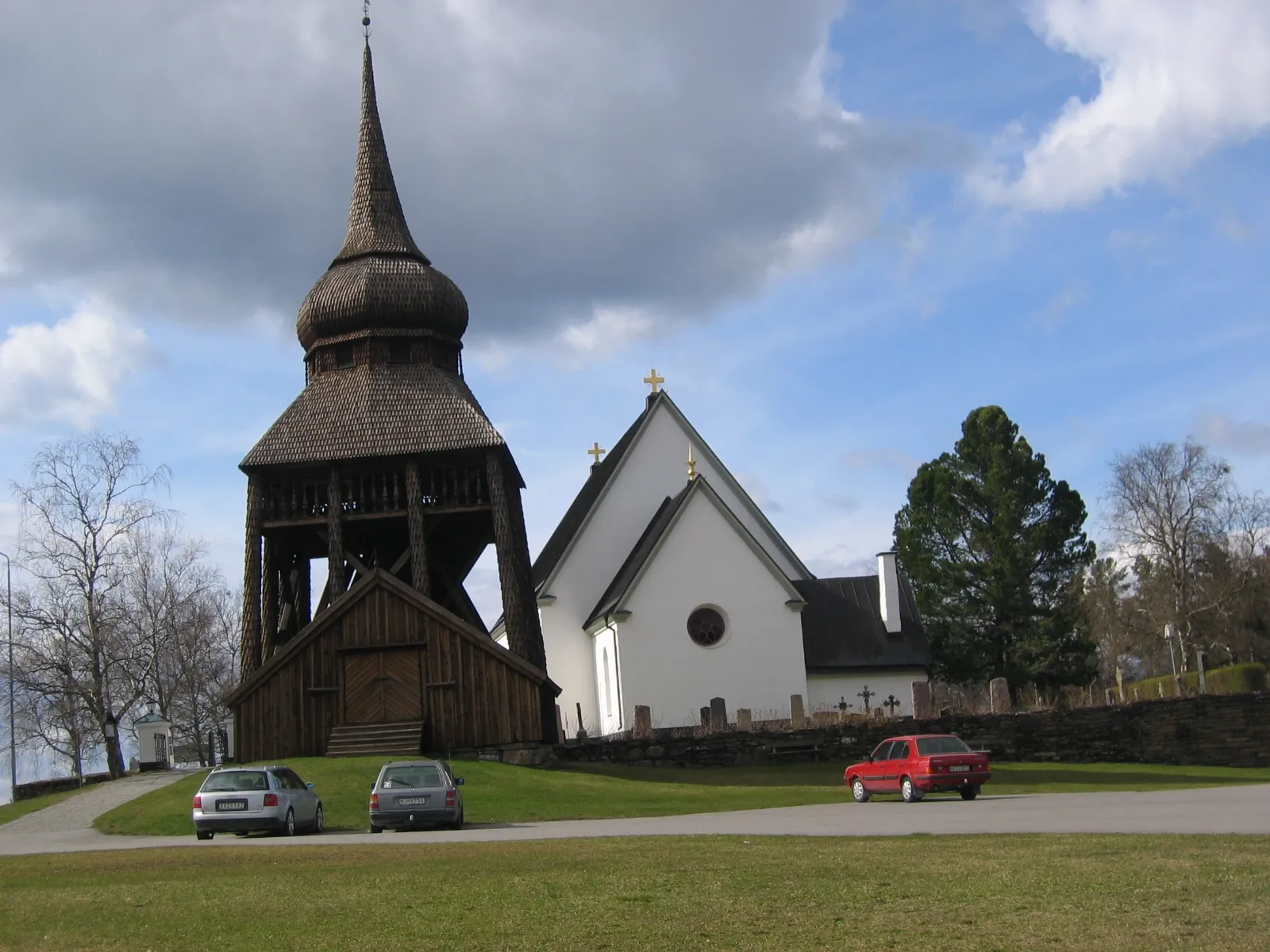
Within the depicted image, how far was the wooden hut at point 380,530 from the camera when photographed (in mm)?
33344

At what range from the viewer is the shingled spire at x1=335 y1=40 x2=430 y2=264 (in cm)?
4112

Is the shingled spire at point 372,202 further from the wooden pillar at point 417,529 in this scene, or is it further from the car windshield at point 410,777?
the car windshield at point 410,777

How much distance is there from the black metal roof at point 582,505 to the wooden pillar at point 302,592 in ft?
23.3

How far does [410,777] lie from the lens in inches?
857

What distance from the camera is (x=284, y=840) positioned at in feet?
66.1

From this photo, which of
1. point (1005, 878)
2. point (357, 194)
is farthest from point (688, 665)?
point (1005, 878)

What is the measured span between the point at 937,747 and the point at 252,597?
775 inches

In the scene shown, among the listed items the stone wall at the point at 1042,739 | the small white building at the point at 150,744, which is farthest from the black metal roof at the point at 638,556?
the small white building at the point at 150,744

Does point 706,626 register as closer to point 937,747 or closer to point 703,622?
point 703,622

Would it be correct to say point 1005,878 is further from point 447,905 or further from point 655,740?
point 655,740

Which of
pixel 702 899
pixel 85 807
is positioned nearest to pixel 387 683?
pixel 85 807

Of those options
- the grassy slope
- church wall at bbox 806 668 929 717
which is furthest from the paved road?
church wall at bbox 806 668 929 717

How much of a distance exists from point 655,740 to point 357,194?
763 inches

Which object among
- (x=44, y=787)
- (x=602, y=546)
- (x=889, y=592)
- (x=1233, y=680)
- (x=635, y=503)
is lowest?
(x=44, y=787)
